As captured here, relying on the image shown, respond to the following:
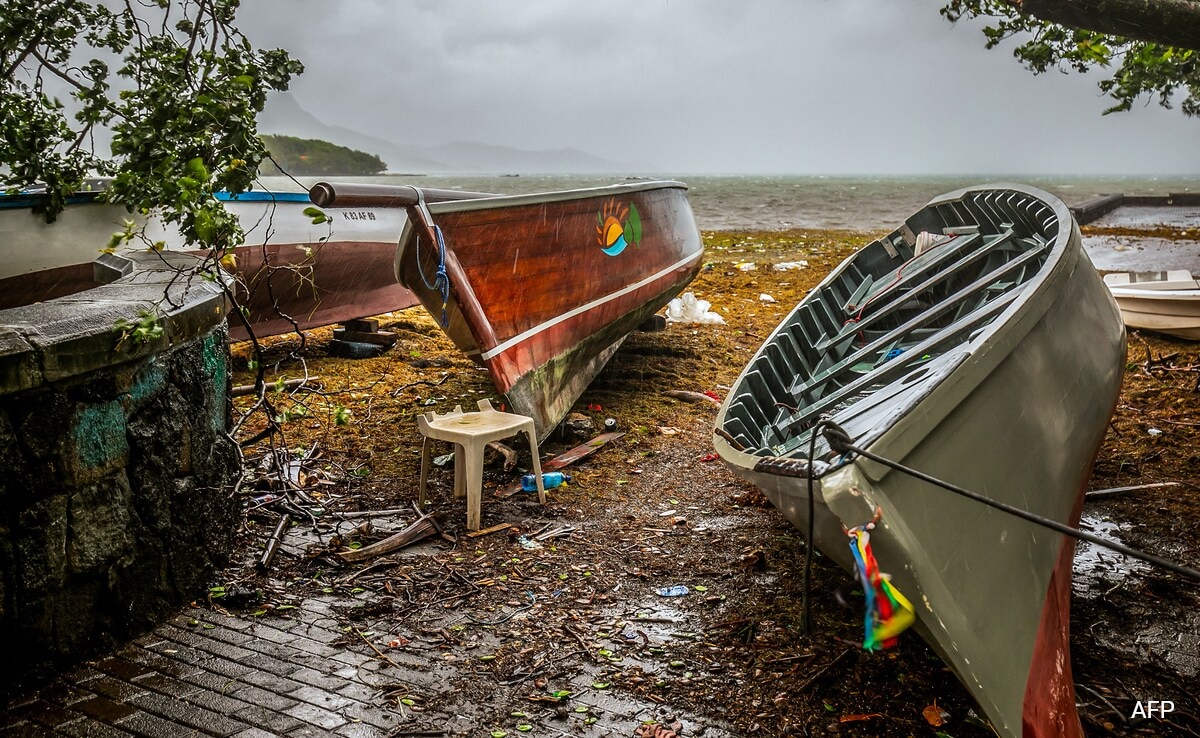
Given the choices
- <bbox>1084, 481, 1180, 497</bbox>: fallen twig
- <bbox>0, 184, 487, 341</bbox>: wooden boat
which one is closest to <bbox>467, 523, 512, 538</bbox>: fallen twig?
<bbox>0, 184, 487, 341</bbox>: wooden boat

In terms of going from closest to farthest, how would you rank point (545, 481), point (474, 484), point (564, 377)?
1. point (474, 484)
2. point (545, 481)
3. point (564, 377)

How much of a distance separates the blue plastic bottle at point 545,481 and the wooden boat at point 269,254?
1.82 m

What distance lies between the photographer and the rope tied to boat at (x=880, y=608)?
250cm

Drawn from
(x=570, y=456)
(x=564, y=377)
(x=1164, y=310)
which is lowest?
(x=570, y=456)

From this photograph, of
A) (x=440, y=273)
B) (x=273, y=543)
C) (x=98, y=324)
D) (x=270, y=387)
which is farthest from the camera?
(x=270, y=387)

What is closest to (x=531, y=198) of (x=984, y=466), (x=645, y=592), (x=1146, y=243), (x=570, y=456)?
Answer: (x=570, y=456)

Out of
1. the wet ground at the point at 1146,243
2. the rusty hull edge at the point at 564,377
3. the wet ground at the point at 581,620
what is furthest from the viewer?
the wet ground at the point at 1146,243

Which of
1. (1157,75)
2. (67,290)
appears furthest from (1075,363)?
(67,290)

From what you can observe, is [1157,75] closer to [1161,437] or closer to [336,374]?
[1161,437]

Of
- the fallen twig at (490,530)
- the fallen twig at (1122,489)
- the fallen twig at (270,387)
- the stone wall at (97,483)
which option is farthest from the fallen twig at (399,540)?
the fallen twig at (1122,489)

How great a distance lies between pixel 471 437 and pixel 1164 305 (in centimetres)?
784

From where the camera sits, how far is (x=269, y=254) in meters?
8.02

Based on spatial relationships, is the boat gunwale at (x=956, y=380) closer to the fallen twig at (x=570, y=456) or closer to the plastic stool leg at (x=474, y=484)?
the plastic stool leg at (x=474, y=484)

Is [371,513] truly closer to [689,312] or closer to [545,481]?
[545,481]
